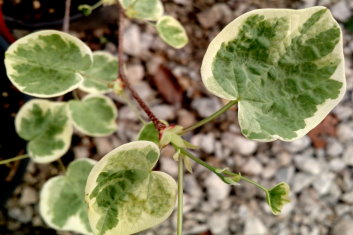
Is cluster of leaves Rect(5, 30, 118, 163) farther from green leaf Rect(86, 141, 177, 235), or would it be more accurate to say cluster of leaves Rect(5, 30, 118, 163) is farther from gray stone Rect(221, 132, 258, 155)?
gray stone Rect(221, 132, 258, 155)

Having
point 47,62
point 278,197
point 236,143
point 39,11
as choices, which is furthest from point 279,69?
point 236,143

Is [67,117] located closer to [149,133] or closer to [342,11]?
[149,133]

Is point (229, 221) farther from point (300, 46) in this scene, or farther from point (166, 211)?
point (300, 46)

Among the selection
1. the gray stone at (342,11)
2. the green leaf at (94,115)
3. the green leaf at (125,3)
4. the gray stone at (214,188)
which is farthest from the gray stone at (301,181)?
the green leaf at (125,3)

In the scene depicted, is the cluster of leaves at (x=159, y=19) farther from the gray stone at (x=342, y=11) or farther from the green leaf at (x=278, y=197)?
the gray stone at (x=342, y=11)

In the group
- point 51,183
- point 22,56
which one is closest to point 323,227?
point 51,183
